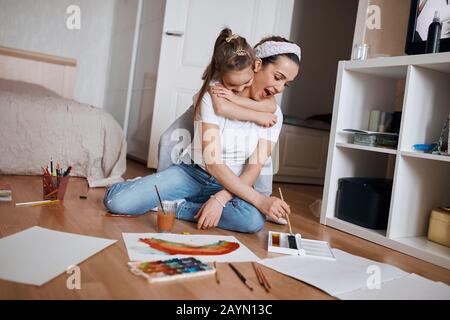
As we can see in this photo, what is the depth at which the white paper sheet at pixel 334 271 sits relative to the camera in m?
1.06

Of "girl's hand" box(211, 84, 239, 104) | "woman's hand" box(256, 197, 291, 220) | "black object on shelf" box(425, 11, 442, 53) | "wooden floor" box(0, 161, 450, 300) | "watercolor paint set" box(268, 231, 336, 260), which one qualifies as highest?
"black object on shelf" box(425, 11, 442, 53)

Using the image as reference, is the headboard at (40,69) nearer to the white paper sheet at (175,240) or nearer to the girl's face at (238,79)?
the girl's face at (238,79)

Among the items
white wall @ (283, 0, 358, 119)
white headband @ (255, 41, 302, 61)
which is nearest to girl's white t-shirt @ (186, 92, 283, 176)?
white headband @ (255, 41, 302, 61)

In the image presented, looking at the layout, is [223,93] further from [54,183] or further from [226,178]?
[54,183]

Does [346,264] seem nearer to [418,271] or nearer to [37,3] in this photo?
[418,271]

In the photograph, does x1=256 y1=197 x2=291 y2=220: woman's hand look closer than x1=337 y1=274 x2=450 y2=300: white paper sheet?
No

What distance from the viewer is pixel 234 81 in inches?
→ 57.9

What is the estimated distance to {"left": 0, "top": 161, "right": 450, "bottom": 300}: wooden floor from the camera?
892mm

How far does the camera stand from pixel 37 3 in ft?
12.2

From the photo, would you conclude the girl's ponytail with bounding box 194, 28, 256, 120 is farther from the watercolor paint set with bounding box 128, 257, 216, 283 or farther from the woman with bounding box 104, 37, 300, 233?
the watercolor paint set with bounding box 128, 257, 216, 283

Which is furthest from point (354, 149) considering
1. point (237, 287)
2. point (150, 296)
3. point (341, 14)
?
point (341, 14)

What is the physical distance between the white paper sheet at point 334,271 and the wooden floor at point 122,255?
3 centimetres

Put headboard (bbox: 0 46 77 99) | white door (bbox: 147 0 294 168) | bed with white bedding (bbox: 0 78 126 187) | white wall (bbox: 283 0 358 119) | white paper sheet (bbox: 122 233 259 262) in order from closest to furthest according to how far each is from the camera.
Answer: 1. white paper sheet (bbox: 122 233 259 262)
2. bed with white bedding (bbox: 0 78 126 187)
3. white door (bbox: 147 0 294 168)
4. headboard (bbox: 0 46 77 99)
5. white wall (bbox: 283 0 358 119)

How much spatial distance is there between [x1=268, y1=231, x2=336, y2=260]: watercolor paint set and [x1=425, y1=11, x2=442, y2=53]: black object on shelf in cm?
84
